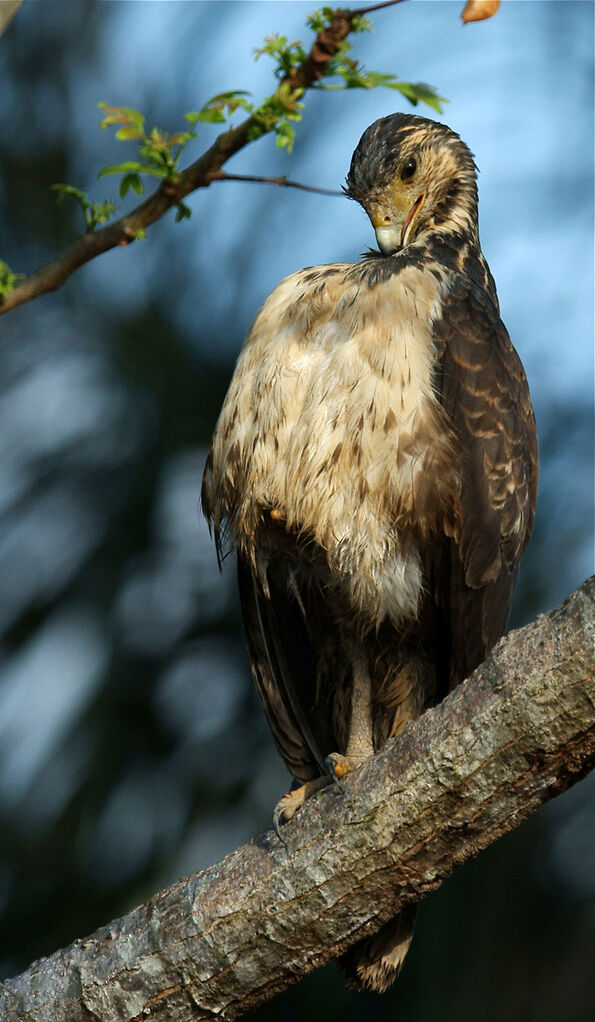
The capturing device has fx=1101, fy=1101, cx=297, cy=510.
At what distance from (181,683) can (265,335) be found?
320 centimetres

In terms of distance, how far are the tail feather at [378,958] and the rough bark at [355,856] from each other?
0.52m

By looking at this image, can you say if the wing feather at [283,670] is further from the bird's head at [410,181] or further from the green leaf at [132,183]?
the green leaf at [132,183]

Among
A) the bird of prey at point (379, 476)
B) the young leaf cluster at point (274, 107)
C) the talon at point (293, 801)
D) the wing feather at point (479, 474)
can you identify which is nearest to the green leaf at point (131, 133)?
the young leaf cluster at point (274, 107)

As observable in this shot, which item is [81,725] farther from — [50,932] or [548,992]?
[548,992]

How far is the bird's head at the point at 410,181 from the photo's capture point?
354 centimetres

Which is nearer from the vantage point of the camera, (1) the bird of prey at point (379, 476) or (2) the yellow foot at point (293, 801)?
(2) the yellow foot at point (293, 801)

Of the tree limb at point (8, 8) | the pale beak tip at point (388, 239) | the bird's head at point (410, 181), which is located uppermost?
the bird's head at point (410, 181)

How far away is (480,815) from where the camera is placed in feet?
7.71

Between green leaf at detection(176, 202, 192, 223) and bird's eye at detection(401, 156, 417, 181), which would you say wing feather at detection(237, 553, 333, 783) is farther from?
Answer: green leaf at detection(176, 202, 192, 223)

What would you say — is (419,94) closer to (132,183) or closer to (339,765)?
(132,183)

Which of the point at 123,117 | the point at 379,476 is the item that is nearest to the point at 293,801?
the point at 379,476

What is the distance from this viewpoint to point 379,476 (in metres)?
3.03

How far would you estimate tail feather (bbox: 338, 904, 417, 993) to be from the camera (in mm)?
3031

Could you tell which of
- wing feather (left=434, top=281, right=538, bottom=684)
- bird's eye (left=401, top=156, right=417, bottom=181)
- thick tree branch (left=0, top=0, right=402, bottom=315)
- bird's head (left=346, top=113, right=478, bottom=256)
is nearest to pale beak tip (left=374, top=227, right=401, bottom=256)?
bird's head (left=346, top=113, right=478, bottom=256)
